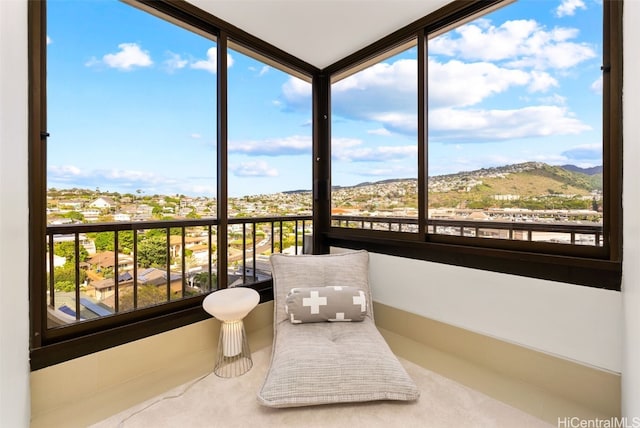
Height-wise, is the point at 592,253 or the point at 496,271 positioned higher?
the point at 592,253

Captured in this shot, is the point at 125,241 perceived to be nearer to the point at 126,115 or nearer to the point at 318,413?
the point at 126,115

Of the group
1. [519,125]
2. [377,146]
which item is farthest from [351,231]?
[519,125]

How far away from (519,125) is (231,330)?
222 cm

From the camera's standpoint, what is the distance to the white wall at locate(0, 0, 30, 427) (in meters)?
1.02

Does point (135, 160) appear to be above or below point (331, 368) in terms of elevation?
above

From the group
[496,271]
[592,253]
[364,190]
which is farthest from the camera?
[364,190]

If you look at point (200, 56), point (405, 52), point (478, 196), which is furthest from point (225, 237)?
point (405, 52)

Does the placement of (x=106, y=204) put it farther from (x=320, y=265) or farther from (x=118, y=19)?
(x=320, y=265)

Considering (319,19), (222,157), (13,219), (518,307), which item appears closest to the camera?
(13,219)

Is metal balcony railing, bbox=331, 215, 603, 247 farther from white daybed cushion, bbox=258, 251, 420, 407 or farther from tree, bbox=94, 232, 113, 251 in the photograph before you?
tree, bbox=94, 232, 113, 251

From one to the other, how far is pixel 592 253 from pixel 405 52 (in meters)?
→ 1.90

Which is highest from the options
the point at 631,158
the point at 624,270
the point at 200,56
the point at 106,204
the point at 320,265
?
the point at 200,56

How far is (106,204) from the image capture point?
1.92 m

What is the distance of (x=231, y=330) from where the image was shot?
183cm
